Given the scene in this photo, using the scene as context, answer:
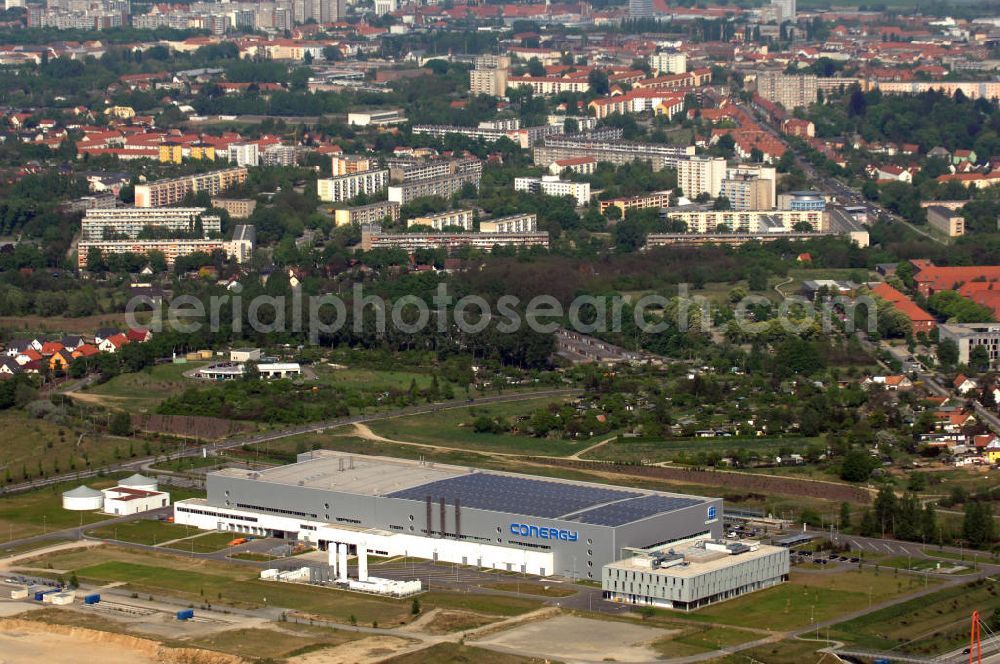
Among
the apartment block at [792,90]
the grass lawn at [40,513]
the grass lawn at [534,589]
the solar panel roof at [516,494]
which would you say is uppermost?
the apartment block at [792,90]

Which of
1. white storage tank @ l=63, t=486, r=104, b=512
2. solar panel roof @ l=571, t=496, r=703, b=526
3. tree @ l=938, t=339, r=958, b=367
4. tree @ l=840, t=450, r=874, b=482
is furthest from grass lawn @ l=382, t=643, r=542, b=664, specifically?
tree @ l=938, t=339, r=958, b=367

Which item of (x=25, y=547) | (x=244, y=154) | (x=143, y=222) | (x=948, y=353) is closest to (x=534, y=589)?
(x=25, y=547)

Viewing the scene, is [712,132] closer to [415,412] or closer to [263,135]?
[263,135]

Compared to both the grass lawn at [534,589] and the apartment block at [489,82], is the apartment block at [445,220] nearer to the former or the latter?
the apartment block at [489,82]

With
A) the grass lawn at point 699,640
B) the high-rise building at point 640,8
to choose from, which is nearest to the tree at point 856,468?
the grass lawn at point 699,640

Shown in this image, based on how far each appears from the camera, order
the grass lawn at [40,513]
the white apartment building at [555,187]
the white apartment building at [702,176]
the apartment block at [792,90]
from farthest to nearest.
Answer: the apartment block at [792,90], the white apartment building at [702,176], the white apartment building at [555,187], the grass lawn at [40,513]

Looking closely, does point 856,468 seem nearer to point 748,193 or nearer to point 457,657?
point 457,657

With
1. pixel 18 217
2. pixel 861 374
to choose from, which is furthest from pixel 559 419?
pixel 18 217
